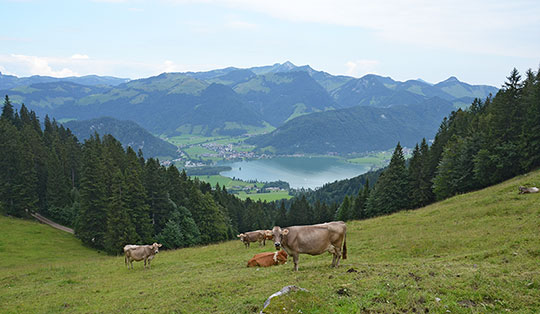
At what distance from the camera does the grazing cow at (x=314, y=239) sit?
538 inches

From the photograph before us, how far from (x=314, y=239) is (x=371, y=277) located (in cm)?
309

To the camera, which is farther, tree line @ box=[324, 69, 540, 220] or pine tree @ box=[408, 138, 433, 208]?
pine tree @ box=[408, 138, 433, 208]

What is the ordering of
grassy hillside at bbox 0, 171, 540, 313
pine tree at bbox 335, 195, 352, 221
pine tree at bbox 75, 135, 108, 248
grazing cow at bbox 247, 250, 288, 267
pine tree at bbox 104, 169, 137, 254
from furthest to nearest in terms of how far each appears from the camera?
pine tree at bbox 335, 195, 352, 221 < pine tree at bbox 75, 135, 108, 248 < pine tree at bbox 104, 169, 137, 254 < grazing cow at bbox 247, 250, 288, 267 < grassy hillside at bbox 0, 171, 540, 313

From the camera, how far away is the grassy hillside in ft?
30.2

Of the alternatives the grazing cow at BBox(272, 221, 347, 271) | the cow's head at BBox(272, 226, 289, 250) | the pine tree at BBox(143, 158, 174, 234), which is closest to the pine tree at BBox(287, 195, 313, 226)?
the pine tree at BBox(143, 158, 174, 234)

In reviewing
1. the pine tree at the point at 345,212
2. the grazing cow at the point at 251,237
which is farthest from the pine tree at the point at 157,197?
the pine tree at the point at 345,212

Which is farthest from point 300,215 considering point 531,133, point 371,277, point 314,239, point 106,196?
point 371,277

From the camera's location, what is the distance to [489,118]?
135ft

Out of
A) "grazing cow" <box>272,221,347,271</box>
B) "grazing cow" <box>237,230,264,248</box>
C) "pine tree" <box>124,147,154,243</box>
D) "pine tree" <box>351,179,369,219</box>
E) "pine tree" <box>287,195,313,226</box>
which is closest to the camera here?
"grazing cow" <box>272,221,347,271</box>

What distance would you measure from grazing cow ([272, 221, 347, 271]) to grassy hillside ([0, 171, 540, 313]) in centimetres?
83

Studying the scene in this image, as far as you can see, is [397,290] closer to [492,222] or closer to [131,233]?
[492,222]

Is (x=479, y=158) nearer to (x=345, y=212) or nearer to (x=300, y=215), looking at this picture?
(x=345, y=212)

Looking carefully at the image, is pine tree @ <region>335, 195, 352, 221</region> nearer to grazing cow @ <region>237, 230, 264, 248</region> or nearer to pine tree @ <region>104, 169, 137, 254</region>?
grazing cow @ <region>237, 230, 264, 248</region>

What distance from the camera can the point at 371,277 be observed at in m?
11.2
